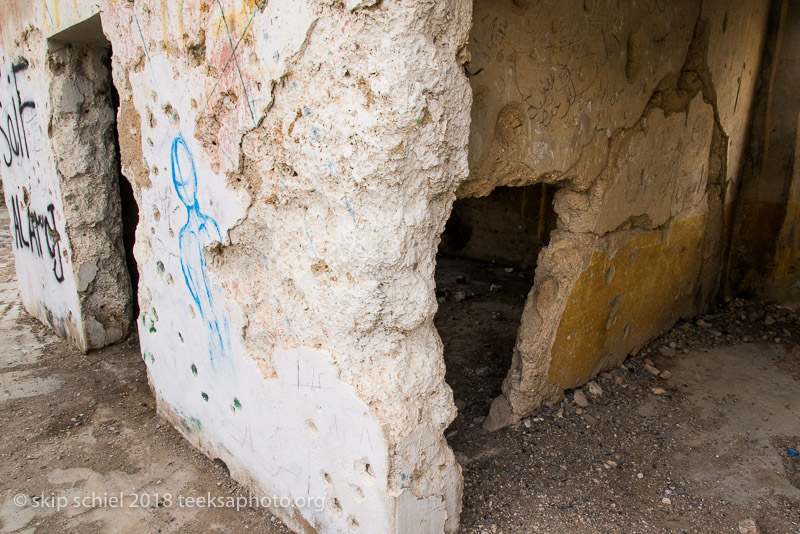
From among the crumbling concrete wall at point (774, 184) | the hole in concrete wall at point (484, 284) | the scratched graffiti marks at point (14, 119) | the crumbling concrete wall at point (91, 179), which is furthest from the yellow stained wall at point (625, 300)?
the scratched graffiti marks at point (14, 119)

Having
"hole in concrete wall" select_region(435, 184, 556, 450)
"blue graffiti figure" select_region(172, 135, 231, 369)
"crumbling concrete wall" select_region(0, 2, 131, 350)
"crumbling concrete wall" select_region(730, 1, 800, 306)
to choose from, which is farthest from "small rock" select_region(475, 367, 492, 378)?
"crumbling concrete wall" select_region(730, 1, 800, 306)

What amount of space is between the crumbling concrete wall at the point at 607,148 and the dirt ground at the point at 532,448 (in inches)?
9.3

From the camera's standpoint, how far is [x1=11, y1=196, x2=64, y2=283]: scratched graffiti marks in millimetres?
3664

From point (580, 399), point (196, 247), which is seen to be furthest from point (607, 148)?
point (196, 247)

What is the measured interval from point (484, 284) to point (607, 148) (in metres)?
2.77

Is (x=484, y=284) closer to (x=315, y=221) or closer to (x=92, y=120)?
(x=92, y=120)

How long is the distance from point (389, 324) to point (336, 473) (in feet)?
1.96

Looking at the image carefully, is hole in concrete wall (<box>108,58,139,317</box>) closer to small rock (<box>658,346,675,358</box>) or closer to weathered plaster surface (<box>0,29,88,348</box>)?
weathered plaster surface (<box>0,29,88,348</box>)

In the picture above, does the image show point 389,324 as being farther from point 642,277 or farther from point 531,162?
point 642,277

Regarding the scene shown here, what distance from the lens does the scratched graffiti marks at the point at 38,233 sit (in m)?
3.66

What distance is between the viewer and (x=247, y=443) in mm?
2307

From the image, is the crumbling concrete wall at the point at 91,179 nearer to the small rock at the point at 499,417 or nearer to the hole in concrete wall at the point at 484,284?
the hole in concrete wall at the point at 484,284

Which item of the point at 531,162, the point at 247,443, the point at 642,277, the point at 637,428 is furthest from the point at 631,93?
the point at 247,443

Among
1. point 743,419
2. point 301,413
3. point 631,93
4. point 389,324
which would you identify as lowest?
point 743,419
